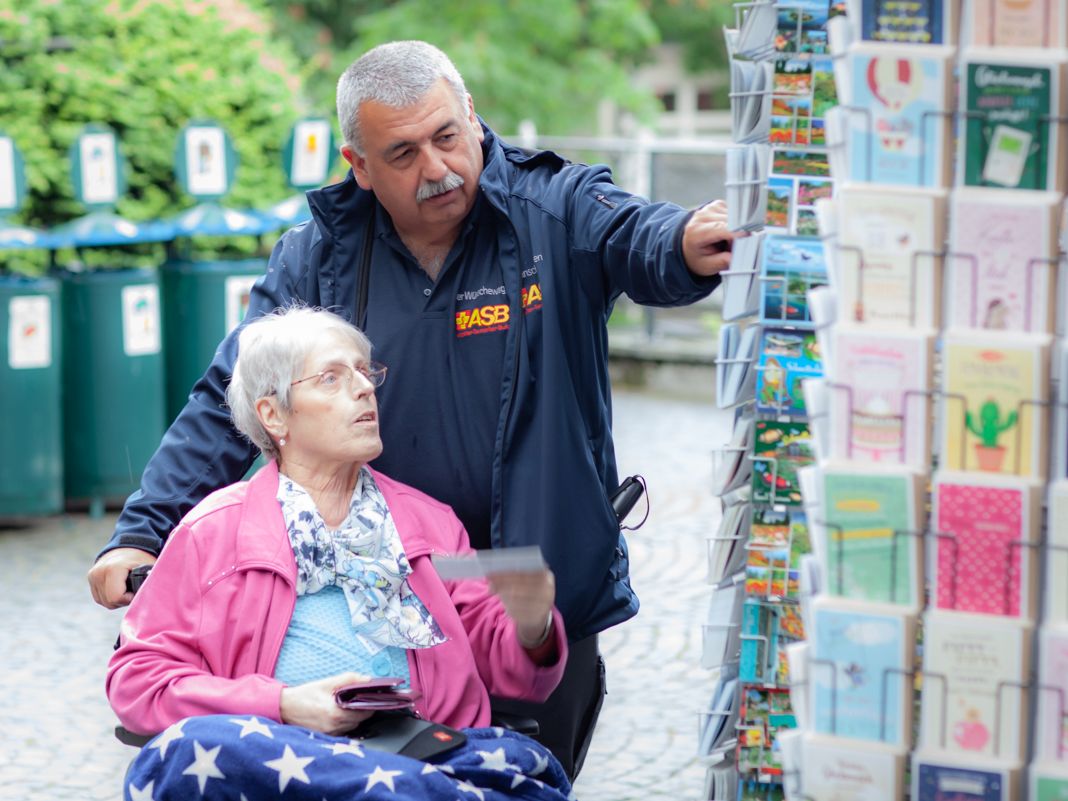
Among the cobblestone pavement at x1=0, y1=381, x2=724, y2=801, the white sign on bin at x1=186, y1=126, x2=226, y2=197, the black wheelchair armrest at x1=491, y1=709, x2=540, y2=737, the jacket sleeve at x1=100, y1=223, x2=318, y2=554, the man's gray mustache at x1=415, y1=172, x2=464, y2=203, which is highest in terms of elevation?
the white sign on bin at x1=186, y1=126, x2=226, y2=197

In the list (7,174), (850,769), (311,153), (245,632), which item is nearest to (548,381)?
(245,632)

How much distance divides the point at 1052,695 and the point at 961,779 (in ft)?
0.63

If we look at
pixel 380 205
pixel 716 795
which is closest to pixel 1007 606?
pixel 716 795

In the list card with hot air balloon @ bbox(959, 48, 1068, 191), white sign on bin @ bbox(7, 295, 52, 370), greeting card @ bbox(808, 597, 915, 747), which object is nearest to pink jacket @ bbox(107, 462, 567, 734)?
greeting card @ bbox(808, 597, 915, 747)

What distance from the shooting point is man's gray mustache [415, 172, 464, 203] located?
3.45m

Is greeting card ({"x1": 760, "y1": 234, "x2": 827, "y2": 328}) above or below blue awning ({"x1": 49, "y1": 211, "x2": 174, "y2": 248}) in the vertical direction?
below

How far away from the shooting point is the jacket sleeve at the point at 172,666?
121 inches

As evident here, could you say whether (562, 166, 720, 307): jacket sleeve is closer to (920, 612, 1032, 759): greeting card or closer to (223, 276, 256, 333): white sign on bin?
(920, 612, 1032, 759): greeting card

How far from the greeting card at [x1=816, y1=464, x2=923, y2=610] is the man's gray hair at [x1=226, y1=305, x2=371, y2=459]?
53.5 inches

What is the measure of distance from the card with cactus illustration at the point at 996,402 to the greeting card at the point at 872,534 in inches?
3.8

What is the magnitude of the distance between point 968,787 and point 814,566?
39 cm

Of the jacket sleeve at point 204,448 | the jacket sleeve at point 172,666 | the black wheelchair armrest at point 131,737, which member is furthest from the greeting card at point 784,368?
the black wheelchair armrest at point 131,737

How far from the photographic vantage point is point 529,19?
16.0 metres

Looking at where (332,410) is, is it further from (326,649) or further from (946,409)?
(946,409)
